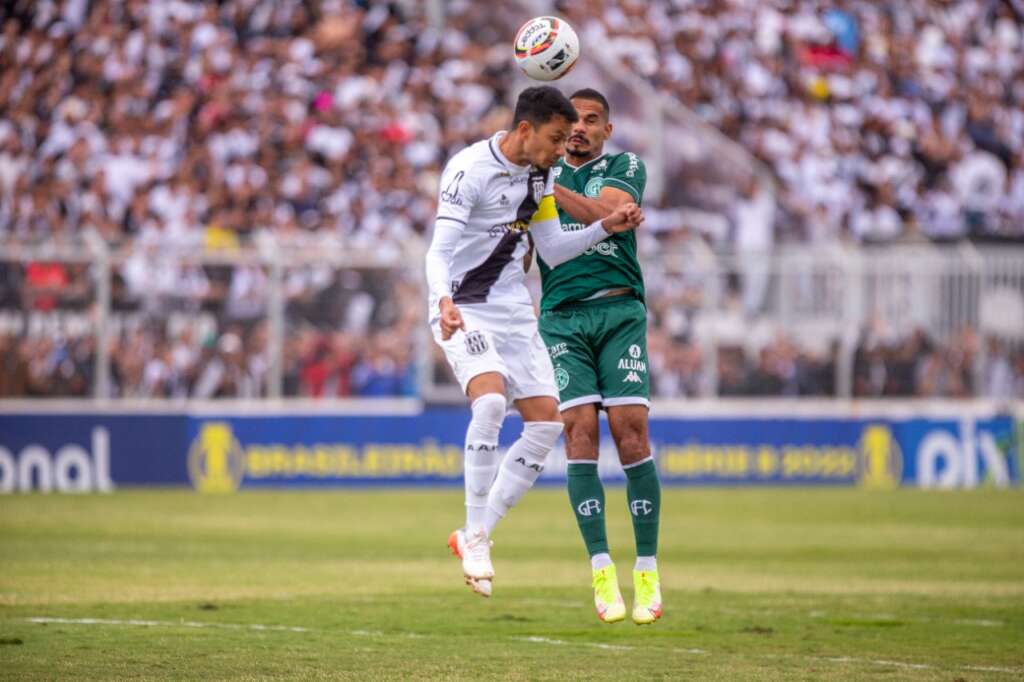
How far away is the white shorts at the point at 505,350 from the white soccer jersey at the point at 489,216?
0.08m

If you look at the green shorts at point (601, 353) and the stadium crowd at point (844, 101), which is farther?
the stadium crowd at point (844, 101)

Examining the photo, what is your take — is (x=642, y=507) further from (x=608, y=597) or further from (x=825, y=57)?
(x=825, y=57)

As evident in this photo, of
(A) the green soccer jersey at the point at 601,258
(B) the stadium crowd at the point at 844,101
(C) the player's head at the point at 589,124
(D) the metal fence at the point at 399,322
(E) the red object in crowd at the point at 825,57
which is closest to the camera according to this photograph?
(C) the player's head at the point at 589,124

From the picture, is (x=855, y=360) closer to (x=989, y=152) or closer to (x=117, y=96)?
(x=989, y=152)

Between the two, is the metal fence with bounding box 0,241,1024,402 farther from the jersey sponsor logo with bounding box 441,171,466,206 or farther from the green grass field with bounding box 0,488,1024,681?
the jersey sponsor logo with bounding box 441,171,466,206

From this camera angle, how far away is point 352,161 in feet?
85.6

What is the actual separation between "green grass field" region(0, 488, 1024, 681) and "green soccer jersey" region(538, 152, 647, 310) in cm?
202

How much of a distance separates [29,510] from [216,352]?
4.25 metres

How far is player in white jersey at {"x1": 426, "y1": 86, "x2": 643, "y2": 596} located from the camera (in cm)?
946

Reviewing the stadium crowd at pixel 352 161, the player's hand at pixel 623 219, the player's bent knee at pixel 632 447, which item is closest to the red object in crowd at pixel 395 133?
the stadium crowd at pixel 352 161

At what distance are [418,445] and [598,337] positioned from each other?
14.3 m

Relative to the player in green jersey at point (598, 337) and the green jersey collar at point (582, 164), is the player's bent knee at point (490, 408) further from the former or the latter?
the green jersey collar at point (582, 164)

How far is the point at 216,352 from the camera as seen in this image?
74.4 feet

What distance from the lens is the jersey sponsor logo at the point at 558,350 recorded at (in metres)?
10.1
